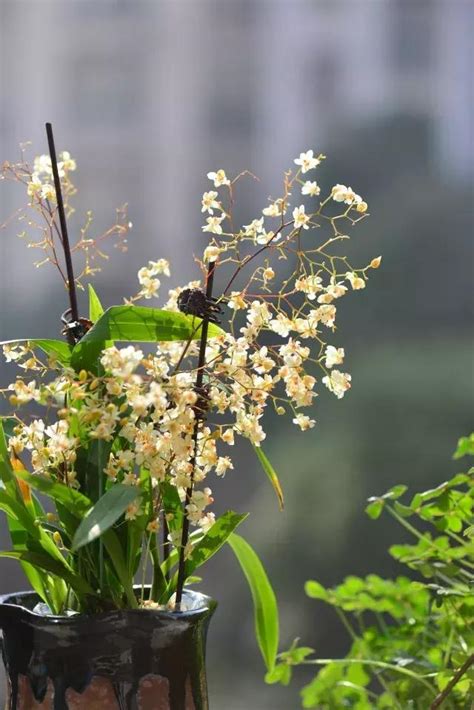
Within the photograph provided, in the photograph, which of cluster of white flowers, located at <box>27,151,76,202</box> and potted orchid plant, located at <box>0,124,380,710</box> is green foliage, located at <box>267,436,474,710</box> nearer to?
potted orchid plant, located at <box>0,124,380,710</box>

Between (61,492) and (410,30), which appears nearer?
(61,492)

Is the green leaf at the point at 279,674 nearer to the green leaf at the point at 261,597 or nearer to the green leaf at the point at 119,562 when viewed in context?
the green leaf at the point at 261,597

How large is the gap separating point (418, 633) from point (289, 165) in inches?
23.1

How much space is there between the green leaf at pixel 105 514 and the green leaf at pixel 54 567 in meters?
0.08

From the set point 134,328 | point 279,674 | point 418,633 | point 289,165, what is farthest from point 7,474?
point 289,165

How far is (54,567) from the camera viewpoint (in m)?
0.63

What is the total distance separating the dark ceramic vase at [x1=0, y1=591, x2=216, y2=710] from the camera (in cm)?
60

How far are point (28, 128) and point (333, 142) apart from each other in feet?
1.26

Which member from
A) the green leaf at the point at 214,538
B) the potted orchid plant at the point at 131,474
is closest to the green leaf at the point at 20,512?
the potted orchid plant at the point at 131,474

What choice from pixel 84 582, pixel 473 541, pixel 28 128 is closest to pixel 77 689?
pixel 84 582

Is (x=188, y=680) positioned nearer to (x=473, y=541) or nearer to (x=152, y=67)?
(x=473, y=541)

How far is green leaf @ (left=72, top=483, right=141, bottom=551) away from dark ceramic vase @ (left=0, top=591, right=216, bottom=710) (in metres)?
0.07

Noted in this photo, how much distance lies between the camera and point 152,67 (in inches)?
46.7

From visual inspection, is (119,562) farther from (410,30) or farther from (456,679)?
(410,30)
